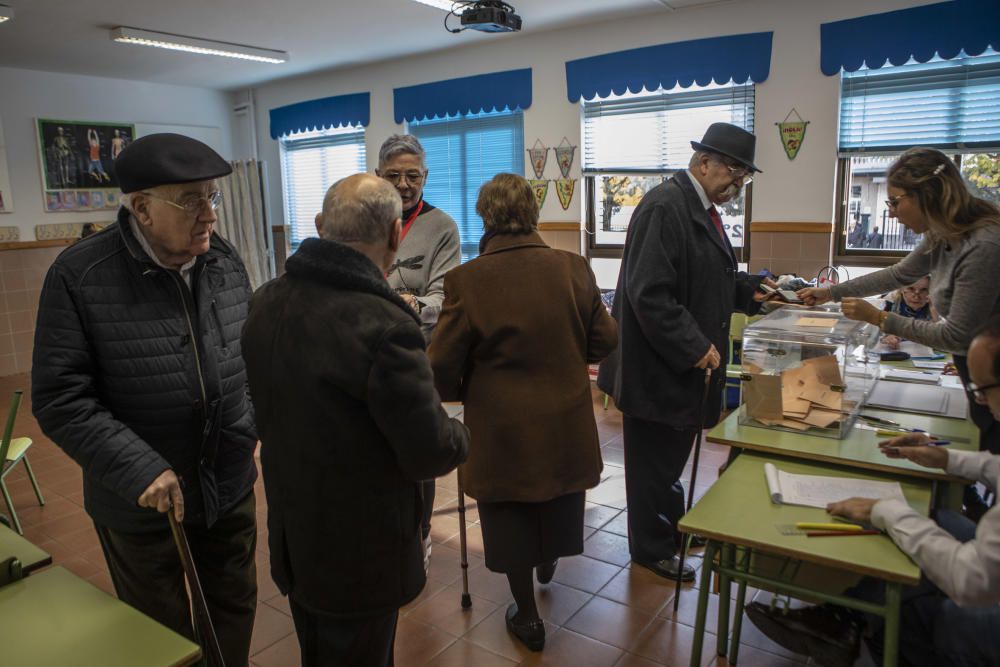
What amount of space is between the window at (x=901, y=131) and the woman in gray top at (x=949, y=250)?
2.31 metres

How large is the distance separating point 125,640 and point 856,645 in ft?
5.68

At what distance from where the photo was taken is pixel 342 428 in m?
1.45

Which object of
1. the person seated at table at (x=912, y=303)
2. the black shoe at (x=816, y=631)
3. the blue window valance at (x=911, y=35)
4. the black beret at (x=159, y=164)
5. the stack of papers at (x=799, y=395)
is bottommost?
the black shoe at (x=816, y=631)

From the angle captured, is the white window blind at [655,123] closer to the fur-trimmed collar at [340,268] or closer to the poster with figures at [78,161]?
→ the fur-trimmed collar at [340,268]

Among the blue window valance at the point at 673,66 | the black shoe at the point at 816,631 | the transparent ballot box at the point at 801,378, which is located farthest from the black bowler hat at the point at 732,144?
the blue window valance at the point at 673,66

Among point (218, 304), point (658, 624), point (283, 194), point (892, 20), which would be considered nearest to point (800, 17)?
point (892, 20)

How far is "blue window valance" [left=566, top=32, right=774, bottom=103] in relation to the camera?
16.1ft

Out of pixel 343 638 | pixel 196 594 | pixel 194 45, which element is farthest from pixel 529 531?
pixel 194 45

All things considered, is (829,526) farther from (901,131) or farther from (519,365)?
(901,131)

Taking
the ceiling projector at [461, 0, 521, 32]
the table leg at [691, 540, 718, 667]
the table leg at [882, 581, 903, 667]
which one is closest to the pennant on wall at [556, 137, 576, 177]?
the ceiling projector at [461, 0, 521, 32]

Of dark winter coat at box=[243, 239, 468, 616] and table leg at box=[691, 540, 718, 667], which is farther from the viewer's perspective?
table leg at box=[691, 540, 718, 667]

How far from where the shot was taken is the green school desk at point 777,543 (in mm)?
1588

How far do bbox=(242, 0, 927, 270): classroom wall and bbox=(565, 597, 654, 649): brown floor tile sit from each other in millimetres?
3277

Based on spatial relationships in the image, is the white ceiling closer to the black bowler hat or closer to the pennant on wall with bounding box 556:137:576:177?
the pennant on wall with bounding box 556:137:576:177
